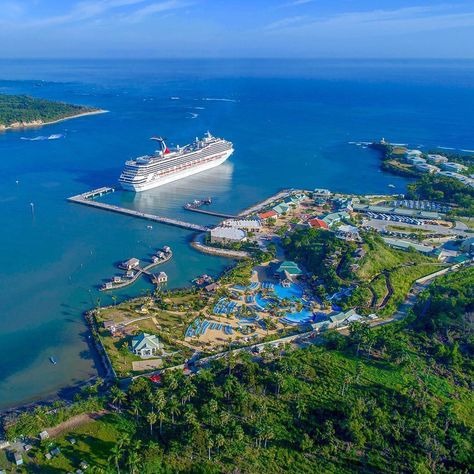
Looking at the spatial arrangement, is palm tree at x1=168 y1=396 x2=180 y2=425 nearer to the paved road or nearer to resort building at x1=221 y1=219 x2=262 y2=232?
resort building at x1=221 y1=219 x2=262 y2=232

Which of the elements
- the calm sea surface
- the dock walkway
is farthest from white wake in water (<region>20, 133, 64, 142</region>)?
the dock walkway

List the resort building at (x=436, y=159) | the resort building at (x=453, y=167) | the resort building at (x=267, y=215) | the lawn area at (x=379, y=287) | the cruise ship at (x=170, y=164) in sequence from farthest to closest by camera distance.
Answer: the resort building at (x=436, y=159) → the resort building at (x=453, y=167) → the cruise ship at (x=170, y=164) → the resort building at (x=267, y=215) → the lawn area at (x=379, y=287)

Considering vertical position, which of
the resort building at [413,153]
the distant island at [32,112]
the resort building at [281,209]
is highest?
the distant island at [32,112]

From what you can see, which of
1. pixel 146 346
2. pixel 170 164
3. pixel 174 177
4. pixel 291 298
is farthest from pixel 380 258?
pixel 174 177

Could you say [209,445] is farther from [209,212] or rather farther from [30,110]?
[30,110]

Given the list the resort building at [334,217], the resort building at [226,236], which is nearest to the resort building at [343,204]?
the resort building at [334,217]

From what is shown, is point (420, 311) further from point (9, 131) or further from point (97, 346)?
point (9, 131)

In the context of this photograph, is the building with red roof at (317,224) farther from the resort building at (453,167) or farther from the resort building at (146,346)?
the resort building at (453,167)
